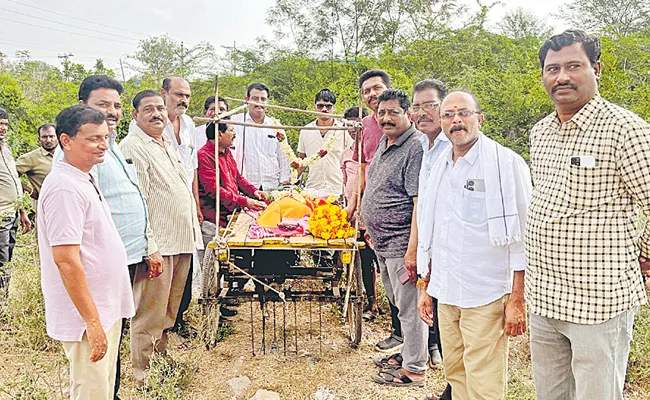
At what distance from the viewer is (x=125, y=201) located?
136 inches

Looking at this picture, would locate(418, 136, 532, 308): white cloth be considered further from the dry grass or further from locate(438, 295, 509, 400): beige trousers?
the dry grass

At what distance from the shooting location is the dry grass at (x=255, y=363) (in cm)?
392

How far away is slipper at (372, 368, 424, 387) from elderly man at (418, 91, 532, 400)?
1024 millimetres

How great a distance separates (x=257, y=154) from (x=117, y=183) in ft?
10.6

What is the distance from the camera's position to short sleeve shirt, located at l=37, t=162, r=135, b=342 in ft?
8.27

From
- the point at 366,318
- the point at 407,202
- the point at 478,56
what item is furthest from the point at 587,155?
the point at 478,56

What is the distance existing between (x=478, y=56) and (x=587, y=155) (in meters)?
11.7

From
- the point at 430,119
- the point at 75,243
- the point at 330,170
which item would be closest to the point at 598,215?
the point at 430,119

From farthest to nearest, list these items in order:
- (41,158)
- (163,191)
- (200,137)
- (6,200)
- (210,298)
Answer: (41,158)
(200,137)
(6,200)
(210,298)
(163,191)

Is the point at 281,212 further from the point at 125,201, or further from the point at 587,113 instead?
the point at 587,113

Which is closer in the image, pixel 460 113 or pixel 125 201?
pixel 460 113

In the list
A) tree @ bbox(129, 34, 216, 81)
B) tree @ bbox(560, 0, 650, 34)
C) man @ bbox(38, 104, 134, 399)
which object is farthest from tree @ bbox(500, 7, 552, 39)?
man @ bbox(38, 104, 134, 399)

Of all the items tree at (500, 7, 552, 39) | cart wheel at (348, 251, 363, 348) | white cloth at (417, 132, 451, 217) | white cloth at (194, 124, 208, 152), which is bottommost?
cart wheel at (348, 251, 363, 348)

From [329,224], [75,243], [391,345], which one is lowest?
[391,345]
